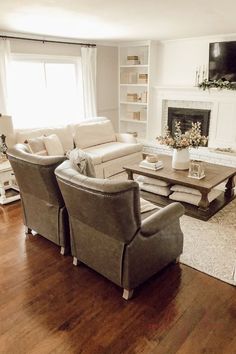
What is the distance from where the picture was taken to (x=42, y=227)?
307cm

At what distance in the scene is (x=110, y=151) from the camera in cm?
501

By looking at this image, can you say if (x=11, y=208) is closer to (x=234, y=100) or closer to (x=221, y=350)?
(x=221, y=350)

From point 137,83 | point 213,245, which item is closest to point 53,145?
point 213,245

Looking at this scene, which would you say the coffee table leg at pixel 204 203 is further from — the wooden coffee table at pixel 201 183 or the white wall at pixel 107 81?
the white wall at pixel 107 81

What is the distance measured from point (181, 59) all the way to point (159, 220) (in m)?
4.75

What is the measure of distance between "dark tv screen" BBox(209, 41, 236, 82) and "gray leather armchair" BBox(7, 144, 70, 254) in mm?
4065

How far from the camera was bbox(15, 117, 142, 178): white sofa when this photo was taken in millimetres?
4766

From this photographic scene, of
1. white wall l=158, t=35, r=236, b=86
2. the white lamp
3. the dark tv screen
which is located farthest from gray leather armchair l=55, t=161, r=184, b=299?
white wall l=158, t=35, r=236, b=86

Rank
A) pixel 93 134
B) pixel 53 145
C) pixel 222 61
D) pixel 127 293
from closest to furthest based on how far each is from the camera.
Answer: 1. pixel 127 293
2. pixel 53 145
3. pixel 222 61
4. pixel 93 134

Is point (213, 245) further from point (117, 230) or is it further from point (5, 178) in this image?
point (5, 178)

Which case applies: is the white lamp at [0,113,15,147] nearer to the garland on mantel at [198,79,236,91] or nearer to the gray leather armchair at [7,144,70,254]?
the gray leather armchair at [7,144,70,254]

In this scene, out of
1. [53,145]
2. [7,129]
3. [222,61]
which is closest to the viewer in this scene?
[7,129]

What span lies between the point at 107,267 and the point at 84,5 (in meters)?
2.54

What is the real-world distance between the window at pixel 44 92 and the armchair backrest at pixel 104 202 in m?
3.25
